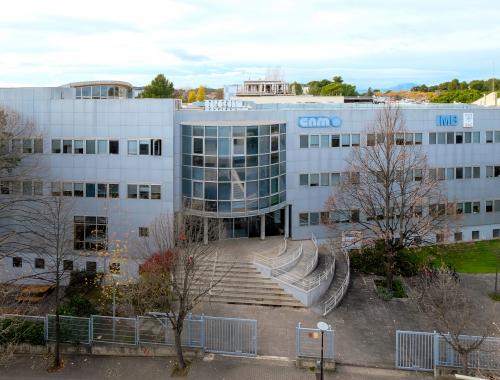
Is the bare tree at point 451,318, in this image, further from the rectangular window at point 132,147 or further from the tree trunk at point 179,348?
the rectangular window at point 132,147

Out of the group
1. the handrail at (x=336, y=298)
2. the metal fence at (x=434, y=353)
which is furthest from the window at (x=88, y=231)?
the metal fence at (x=434, y=353)

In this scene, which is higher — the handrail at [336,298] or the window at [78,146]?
the window at [78,146]

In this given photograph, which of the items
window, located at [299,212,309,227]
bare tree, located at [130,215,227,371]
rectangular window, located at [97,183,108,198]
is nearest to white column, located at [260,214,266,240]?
window, located at [299,212,309,227]

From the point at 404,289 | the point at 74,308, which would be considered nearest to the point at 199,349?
the point at 74,308

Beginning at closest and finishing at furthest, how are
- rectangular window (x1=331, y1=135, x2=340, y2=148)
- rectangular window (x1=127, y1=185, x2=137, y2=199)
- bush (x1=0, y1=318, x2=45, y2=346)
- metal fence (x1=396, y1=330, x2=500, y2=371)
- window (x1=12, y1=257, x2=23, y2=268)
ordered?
metal fence (x1=396, y1=330, x2=500, y2=371) → bush (x1=0, y1=318, x2=45, y2=346) → rectangular window (x1=127, y1=185, x2=137, y2=199) → window (x1=12, y1=257, x2=23, y2=268) → rectangular window (x1=331, y1=135, x2=340, y2=148)

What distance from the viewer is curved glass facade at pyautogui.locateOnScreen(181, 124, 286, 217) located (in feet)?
98.2

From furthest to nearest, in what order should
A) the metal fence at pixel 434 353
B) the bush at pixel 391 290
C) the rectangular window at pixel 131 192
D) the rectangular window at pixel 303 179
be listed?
the rectangular window at pixel 303 179, the rectangular window at pixel 131 192, the bush at pixel 391 290, the metal fence at pixel 434 353

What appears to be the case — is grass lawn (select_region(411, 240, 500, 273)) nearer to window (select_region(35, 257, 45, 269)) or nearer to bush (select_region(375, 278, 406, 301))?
bush (select_region(375, 278, 406, 301))

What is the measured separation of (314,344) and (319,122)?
54.9 feet

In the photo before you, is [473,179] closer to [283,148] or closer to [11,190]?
[283,148]

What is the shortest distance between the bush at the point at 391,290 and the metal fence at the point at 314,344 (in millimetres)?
7113

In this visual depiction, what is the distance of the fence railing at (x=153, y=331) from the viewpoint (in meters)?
20.8

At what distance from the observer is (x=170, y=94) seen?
236 feet

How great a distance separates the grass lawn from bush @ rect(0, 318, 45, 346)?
865 inches
